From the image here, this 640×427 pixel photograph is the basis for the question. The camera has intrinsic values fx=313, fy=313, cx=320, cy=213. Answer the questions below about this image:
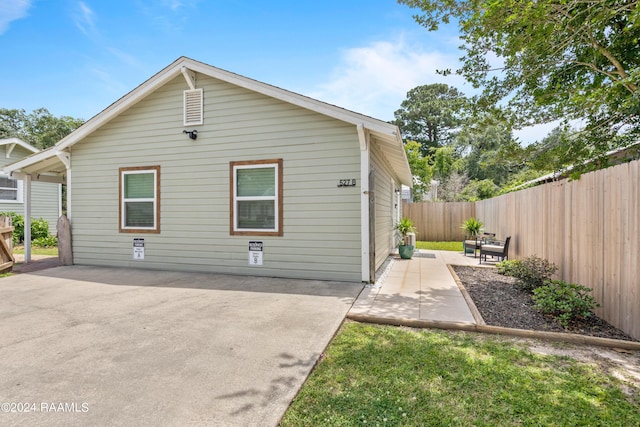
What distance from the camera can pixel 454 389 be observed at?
91.9 inches

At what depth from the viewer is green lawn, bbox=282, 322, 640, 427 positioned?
200 centimetres

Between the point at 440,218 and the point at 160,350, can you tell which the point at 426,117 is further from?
the point at 160,350

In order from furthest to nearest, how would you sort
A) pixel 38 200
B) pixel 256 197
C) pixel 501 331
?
pixel 38 200
pixel 256 197
pixel 501 331

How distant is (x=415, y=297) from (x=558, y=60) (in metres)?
4.74

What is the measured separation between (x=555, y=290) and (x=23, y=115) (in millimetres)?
39519

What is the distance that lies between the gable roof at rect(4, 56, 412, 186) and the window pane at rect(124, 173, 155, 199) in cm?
143

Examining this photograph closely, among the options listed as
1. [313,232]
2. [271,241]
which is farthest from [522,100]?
[271,241]

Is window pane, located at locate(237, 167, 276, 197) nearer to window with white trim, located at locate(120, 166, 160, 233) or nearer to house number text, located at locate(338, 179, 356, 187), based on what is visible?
house number text, located at locate(338, 179, 356, 187)

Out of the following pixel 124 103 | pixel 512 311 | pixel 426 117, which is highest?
pixel 426 117

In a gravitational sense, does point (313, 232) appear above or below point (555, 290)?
above

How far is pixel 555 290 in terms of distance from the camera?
4.04 meters

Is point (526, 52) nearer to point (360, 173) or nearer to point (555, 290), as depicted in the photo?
point (360, 173)

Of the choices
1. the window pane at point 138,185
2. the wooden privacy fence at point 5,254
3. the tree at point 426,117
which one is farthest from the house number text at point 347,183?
the tree at point 426,117

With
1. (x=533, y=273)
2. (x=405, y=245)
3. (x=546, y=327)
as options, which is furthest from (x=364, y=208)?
(x=405, y=245)
